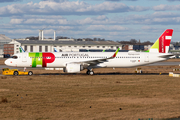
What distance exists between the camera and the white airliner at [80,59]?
48156 mm

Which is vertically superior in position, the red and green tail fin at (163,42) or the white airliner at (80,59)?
the red and green tail fin at (163,42)

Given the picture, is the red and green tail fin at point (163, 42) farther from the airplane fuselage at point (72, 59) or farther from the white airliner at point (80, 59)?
the airplane fuselage at point (72, 59)

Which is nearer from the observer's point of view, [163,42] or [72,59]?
[72,59]

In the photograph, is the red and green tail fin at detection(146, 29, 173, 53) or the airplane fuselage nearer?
the airplane fuselage

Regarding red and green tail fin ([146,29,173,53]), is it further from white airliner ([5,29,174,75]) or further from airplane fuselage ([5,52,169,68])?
airplane fuselage ([5,52,169,68])

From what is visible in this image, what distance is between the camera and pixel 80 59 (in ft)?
162

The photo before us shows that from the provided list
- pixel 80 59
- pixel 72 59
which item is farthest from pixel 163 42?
pixel 72 59

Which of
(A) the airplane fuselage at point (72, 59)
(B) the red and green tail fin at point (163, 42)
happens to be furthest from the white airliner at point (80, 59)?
(B) the red and green tail fin at point (163, 42)

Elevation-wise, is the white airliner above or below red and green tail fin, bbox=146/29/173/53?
below

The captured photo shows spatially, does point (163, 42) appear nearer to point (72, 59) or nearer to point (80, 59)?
point (80, 59)

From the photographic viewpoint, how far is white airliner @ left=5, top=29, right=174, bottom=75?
48156 mm

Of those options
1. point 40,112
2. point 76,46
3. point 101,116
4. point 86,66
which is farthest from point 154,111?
point 76,46

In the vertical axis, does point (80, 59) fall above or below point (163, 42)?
below

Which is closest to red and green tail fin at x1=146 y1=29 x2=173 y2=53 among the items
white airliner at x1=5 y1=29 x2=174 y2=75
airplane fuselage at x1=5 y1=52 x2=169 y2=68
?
white airliner at x1=5 y1=29 x2=174 y2=75
